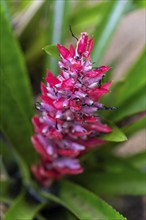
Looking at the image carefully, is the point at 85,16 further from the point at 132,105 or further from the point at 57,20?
the point at 132,105

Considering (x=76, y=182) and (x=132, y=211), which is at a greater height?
(x=76, y=182)

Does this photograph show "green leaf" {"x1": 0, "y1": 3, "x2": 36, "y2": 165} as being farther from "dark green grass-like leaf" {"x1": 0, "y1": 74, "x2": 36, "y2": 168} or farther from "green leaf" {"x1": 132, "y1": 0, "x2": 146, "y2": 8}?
"green leaf" {"x1": 132, "y1": 0, "x2": 146, "y2": 8}

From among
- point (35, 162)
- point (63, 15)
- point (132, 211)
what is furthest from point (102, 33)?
point (132, 211)

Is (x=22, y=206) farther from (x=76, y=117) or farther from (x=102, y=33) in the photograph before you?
(x=102, y=33)

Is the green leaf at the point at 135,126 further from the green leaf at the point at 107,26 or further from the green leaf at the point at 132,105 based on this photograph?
the green leaf at the point at 107,26

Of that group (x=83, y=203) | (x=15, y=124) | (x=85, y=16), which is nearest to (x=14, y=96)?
(x=15, y=124)

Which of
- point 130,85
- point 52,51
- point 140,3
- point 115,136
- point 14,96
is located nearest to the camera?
point 52,51

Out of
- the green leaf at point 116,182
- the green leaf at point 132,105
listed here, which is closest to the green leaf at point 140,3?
the green leaf at point 132,105
